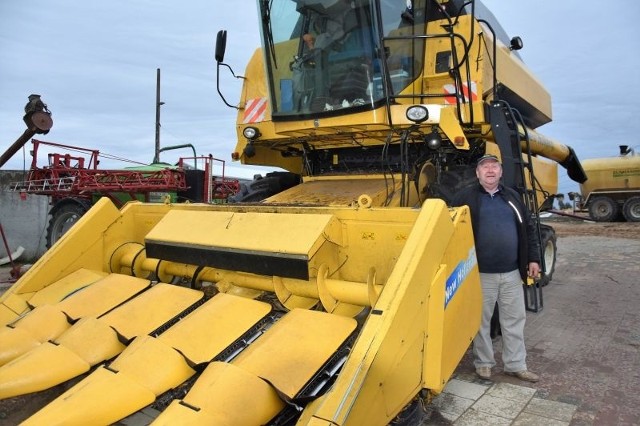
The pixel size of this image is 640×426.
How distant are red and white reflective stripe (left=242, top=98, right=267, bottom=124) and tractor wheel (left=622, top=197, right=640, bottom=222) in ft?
57.9

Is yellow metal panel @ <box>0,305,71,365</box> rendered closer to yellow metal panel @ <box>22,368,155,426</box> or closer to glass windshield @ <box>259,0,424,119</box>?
yellow metal panel @ <box>22,368,155,426</box>

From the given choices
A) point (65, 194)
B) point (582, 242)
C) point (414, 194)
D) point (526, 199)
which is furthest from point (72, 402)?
point (582, 242)

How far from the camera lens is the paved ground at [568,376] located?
8.73 ft

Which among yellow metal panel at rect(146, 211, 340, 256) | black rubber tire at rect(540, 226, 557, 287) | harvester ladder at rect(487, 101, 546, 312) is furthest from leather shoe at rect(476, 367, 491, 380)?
black rubber tire at rect(540, 226, 557, 287)

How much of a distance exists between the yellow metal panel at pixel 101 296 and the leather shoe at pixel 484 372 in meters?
2.20

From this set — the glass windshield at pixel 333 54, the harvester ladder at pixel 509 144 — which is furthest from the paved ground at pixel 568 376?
the glass windshield at pixel 333 54

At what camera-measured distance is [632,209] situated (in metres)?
18.0

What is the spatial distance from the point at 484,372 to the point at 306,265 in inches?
60.6

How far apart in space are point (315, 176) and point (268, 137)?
1.99ft

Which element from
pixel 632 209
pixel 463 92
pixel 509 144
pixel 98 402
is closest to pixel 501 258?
pixel 509 144

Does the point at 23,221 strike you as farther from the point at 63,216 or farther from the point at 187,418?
the point at 187,418

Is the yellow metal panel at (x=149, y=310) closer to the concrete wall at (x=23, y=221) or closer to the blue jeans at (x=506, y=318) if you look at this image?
the blue jeans at (x=506, y=318)

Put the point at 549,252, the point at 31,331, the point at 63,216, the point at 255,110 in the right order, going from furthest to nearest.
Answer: the point at 63,216 < the point at 549,252 < the point at 255,110 < the point at 31,331

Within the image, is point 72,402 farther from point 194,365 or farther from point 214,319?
point 214,319
